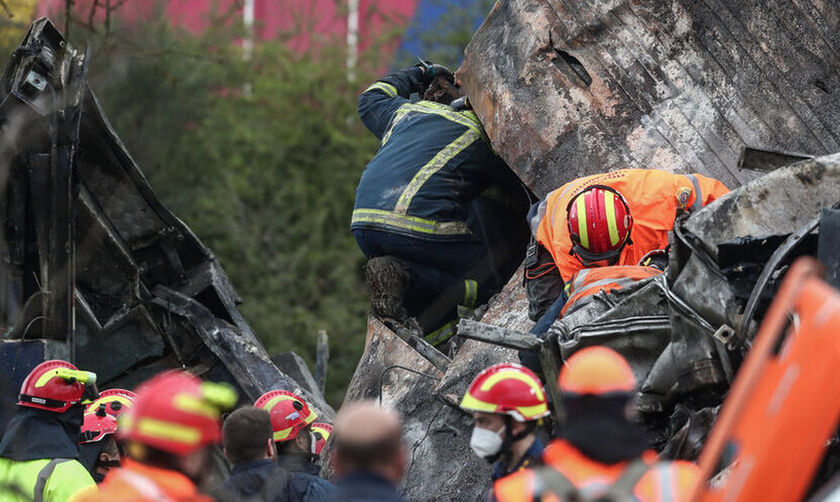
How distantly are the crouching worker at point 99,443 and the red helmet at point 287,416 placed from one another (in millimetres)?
778

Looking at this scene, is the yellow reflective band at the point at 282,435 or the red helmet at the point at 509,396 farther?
the yellow reflective band at the point at 282,435

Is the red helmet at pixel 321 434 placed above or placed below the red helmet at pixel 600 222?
below

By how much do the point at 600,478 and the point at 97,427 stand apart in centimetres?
363

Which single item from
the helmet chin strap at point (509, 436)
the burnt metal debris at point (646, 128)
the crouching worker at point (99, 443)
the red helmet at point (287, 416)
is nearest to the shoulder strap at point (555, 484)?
the helmet chin strap at point (509, 436)

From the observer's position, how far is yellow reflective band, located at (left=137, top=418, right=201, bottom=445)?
279 cm

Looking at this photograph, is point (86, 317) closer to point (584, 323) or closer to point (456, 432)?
point (456, 432)

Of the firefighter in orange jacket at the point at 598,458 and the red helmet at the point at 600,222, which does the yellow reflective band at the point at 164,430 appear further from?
the red helmet at the point at 600,222

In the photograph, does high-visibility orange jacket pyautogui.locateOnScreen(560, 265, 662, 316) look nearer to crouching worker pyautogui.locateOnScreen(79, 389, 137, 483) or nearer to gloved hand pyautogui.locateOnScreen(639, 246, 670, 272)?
gloved hand pyautogui.locateOnScreen(639, 246, 670, 272)

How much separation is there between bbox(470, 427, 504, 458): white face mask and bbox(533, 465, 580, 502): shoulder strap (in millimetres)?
736

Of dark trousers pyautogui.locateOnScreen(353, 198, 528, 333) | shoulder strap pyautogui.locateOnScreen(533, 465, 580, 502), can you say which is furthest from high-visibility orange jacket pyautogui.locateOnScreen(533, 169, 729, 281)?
shoulder strap pyautogui.locateOnScreen(533, 465, 580, 502)

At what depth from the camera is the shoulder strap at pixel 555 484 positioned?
2.62m

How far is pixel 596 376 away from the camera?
9.21ft

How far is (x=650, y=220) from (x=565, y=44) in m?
1.84

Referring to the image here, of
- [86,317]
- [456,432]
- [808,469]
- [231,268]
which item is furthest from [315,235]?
[808,469]
